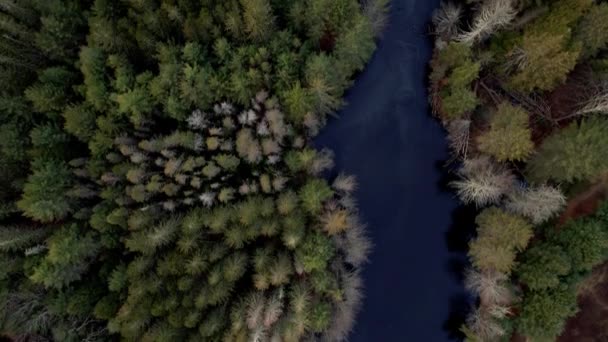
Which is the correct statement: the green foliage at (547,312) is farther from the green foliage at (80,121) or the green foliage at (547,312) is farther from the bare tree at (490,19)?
the green foliage at (80,121)

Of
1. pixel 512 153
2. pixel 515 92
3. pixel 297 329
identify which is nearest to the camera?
pixel 297 329

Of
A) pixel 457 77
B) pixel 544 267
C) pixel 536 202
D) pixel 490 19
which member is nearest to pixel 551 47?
pixel 490 19

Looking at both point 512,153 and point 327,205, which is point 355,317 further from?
point 512,153

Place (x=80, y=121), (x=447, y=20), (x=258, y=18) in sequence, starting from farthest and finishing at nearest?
1. (x=447, y=20)
2. (x=80, y=121)
3. (x=258, y=18)

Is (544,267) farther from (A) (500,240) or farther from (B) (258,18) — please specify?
(B) (258,18)

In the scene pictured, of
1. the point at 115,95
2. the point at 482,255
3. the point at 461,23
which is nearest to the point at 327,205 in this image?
the point at 482,255

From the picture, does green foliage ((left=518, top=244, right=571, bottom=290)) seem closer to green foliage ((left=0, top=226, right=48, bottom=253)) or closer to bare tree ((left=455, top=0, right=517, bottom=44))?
bare tree ((left=455, top=0, right=517, bottom=44))

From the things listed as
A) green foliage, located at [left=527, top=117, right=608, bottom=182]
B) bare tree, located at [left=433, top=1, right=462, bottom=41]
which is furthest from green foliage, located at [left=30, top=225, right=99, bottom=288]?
green foliage, located at [left=527, top=117, right=608, bottom=182]
